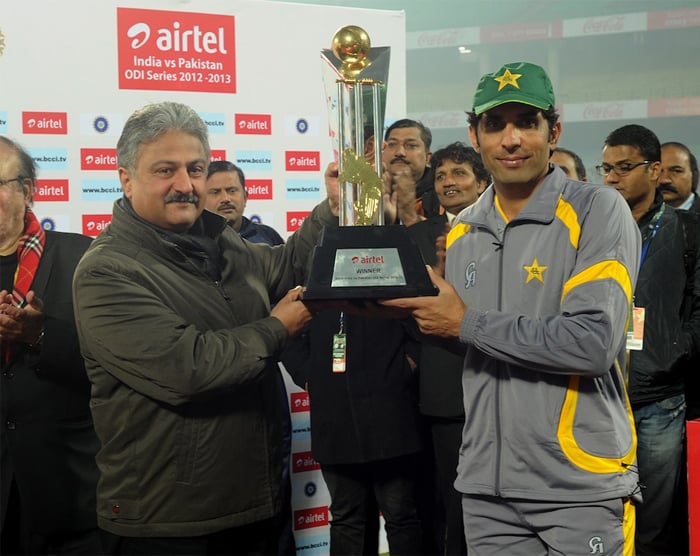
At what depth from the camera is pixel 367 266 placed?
1.82m

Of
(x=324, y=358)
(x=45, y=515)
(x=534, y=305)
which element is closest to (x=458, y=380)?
(x=324, y=358)

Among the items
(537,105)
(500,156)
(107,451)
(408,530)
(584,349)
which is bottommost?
(408,530)

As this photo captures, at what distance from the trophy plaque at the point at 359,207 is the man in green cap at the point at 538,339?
3.0 inches

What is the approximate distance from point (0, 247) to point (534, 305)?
6.73 feet

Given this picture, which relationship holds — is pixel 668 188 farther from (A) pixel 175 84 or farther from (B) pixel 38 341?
(B) pixel 38 341

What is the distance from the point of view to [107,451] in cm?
185

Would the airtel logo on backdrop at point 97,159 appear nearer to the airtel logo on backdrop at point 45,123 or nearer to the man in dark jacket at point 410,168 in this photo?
the airtel logo on backdrop at point 45,123

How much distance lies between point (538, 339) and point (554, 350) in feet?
0.12

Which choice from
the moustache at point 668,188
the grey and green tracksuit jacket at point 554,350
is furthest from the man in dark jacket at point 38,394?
the moustache at point 668,188

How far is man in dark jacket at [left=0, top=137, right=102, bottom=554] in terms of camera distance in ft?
8.93

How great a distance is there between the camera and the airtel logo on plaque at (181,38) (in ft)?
9.88

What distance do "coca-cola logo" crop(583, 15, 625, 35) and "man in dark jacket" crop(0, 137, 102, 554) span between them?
471 cm

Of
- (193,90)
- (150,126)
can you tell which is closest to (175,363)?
(150,126)

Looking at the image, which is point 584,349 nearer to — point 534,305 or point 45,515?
point 534,305
